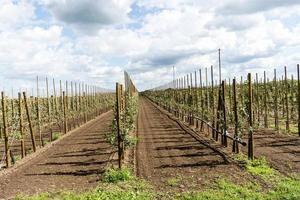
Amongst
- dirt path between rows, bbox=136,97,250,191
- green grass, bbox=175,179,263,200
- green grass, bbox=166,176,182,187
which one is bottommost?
green grass, bbox=175,179,263,200

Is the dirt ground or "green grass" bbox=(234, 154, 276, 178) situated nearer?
"green grass" bbox=(234, 154, 276, 178)

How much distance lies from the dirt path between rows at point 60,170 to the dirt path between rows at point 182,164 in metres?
1.81

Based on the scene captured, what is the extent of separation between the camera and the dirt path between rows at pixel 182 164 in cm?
1446

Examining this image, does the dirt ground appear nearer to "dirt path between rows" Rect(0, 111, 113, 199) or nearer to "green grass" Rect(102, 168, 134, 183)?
"green grass" Rect(102, 168, 134, 183)

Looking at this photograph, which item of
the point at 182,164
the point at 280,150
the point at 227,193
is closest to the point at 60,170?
the point at 182,164

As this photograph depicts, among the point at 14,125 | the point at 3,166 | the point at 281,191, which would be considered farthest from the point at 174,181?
the point at 14,125

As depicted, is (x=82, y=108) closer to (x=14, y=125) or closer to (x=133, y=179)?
(x=14, y=125)

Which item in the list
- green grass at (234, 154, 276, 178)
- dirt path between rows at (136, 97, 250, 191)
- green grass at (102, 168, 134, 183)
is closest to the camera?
dirt path between rows at (136, 97, 250, 191)

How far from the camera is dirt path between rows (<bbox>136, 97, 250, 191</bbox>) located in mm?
14461

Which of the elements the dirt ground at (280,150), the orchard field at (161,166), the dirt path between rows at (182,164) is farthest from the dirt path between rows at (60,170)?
the dirt ground at (280,150)

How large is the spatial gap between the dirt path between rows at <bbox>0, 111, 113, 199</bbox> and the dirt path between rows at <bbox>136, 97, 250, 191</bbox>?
71.4 inches

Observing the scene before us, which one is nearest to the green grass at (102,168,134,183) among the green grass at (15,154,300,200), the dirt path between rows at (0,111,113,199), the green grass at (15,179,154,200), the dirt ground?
the green grass at (15,154,300,200)

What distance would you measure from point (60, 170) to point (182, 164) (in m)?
4.74

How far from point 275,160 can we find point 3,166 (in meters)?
11.3
